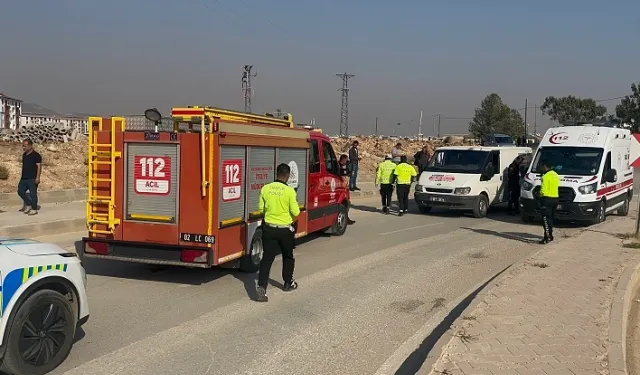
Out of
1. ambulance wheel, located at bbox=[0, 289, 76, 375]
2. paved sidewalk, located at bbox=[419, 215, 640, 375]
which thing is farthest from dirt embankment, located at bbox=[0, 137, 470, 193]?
paved sidewalk, located at bbox=[419, 215, 640, 375]

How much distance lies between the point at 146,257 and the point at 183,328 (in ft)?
6.80

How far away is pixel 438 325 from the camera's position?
6.88 metres

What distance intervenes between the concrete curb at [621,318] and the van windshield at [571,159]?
6.52 meters

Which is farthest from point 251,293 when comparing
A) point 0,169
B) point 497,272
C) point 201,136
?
point 0,169

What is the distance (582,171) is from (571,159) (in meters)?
0.54

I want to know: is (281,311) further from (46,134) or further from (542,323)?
(46,134)

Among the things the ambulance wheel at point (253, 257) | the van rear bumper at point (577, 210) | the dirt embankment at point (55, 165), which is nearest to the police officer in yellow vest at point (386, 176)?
the van rear bumper at point (577, 210)

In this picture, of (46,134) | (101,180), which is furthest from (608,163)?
(46,134)

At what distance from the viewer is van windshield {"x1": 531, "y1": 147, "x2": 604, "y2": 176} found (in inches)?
623

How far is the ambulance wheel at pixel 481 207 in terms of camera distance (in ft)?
57.4

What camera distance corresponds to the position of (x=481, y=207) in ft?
58.3

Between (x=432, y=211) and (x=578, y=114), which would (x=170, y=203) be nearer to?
(x=432, y=211)

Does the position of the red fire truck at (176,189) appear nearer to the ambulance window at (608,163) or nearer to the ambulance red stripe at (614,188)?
the ambulance red stripe at (614,188)

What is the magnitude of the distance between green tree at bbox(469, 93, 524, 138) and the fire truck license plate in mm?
76788
